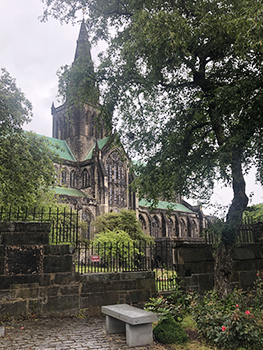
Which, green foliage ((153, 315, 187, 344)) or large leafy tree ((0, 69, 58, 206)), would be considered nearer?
green foliage ((153, 315, 187, 344))

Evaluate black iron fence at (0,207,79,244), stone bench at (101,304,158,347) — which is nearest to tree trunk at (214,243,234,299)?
stone bench at (101,304,158,347)

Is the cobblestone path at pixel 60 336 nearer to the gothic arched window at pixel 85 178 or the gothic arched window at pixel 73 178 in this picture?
the gothic arched window at pixel 85 178

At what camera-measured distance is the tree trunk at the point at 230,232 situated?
26.7ft

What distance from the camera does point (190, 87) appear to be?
10.4m

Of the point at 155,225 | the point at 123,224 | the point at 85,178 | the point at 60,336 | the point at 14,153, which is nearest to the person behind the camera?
the point at 60,336

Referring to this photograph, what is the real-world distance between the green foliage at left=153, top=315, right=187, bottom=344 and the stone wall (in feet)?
9.25

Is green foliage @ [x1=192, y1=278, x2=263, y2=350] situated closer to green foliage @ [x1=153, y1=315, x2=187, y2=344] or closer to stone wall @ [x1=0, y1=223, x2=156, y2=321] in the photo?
green foliage @ [x1=153, y1=315, x2=187, y2=344]

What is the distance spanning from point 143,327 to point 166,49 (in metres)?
6.30

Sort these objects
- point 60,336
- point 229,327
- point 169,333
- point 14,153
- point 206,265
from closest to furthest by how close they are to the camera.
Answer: point 229,327, point 169,333, point 60,336, point 206,265, point 14,153

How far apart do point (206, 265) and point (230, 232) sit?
76.4 inches

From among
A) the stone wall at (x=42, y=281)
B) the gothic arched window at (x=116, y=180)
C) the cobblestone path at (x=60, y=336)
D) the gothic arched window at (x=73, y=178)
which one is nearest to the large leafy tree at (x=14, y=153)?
the stone wall at (x=42, y=281)

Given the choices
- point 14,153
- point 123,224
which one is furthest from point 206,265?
point 123,224

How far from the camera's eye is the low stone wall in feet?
30.7

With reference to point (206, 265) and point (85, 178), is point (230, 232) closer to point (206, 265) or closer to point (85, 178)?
point (206, 265)
